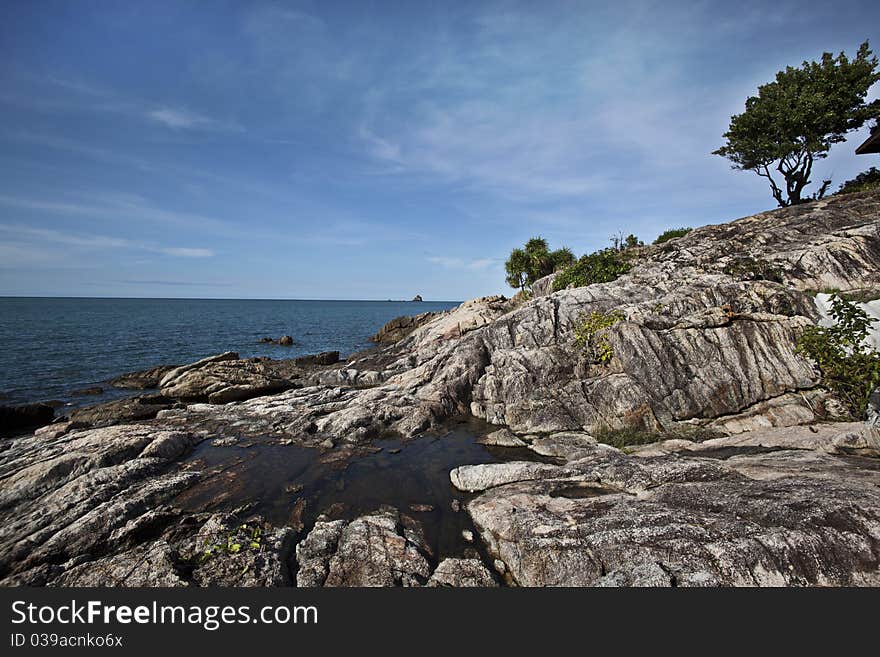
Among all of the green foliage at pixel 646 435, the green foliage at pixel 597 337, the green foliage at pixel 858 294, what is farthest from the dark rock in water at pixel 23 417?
the green foliage at pixel 858 294

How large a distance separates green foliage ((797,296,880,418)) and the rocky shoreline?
80 centimetres

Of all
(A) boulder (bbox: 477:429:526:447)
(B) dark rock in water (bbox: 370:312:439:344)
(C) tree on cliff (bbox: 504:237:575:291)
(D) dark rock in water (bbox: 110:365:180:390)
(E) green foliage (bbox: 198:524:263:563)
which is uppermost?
(C) tree on cliff (bbox: 504:237:575:291)

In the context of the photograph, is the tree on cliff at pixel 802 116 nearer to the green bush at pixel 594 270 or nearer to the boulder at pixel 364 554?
the green bush at pixel 594 270

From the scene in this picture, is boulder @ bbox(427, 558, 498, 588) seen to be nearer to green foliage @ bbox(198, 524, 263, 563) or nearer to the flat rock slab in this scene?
the flat rock slab

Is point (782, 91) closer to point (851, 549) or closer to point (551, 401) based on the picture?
point (551, 401)

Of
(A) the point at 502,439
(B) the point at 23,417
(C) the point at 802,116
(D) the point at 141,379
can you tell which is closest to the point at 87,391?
(D) the point at 141,379

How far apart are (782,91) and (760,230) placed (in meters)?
22.2

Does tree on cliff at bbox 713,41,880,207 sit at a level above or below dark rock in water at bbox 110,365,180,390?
above

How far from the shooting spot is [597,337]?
2348 cm

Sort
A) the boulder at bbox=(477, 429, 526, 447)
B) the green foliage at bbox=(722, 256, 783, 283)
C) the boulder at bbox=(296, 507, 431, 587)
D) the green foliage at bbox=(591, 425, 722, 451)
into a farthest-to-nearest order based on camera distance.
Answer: the green foliage at bbox=(722, 256, 783, 283)
the boulder at bbox=(477, 429, 526, 447)
the green foliage at bbox=(591, 425, 722, 451)
the boulder at bbox=(296, 507, 431, 587)

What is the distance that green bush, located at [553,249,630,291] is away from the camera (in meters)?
35.9

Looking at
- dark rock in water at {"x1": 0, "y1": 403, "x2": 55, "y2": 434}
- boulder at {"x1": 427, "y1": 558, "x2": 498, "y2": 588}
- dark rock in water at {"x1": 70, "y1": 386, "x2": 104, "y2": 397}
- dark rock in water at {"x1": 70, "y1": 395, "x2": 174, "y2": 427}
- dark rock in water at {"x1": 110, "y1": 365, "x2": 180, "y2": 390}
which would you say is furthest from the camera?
dark rock in water at {"x1": 110, "y1": 365, "x2": 180, "y2": 390}

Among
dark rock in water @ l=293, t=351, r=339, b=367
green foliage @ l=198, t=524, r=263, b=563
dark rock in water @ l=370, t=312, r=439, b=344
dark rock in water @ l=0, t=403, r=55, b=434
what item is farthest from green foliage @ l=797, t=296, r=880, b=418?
dark rock in water @ l=370, t=312, r=439, b=344

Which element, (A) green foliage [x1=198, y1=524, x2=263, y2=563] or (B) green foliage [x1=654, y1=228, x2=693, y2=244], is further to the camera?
(B) green foliage [x1=654, y1=228, x2=693, y2=244]
